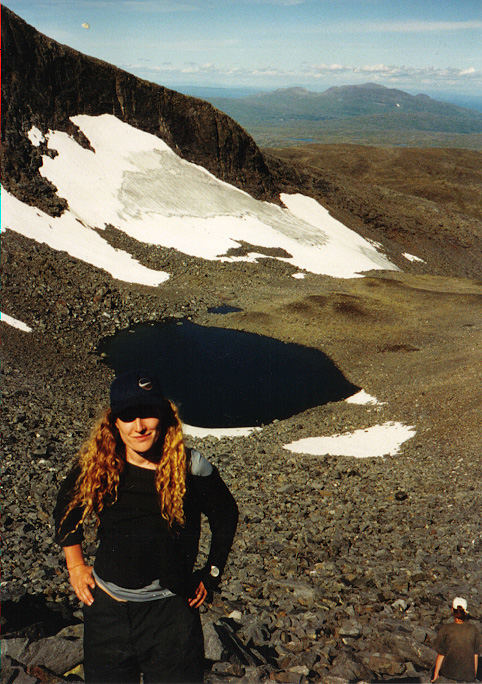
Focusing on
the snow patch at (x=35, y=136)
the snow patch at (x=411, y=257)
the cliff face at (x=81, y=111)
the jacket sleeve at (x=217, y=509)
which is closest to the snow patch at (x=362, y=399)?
the jacket sleeve at (x=217, y=509)

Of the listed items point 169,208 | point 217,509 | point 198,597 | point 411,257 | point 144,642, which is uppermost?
point 169,208

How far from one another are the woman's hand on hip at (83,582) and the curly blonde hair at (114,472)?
46 cm

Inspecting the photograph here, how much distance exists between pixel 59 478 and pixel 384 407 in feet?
60.4

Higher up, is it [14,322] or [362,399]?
[14,322]

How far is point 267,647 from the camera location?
8.70 m

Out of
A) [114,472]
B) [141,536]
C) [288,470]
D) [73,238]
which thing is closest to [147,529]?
[141,536]

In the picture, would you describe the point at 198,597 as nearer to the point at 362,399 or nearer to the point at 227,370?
the point at 362,399

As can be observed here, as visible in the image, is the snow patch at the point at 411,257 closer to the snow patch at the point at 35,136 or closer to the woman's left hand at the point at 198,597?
the snow patch at the point at 35,136

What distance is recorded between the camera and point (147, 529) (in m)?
4.85

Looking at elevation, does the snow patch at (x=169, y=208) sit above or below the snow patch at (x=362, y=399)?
above

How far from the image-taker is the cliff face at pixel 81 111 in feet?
171

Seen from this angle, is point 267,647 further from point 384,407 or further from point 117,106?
point 117,106

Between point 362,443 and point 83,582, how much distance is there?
67.8 feet

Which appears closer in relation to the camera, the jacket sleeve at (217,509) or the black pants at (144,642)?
the black pants at (144,642)
